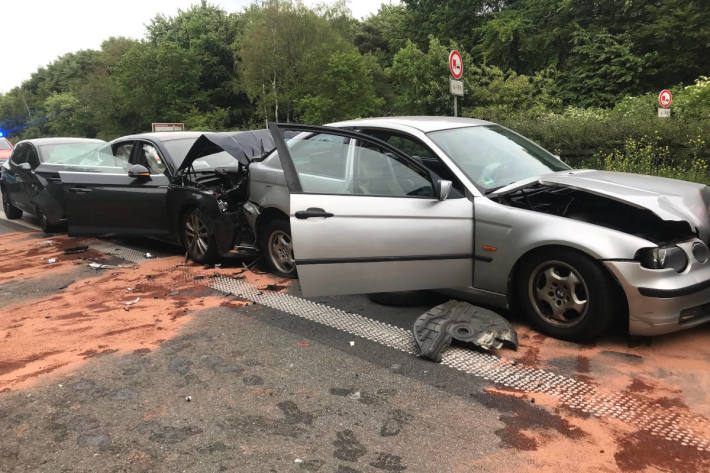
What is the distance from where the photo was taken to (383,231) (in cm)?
420

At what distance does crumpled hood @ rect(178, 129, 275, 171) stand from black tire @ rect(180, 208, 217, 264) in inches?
28.5

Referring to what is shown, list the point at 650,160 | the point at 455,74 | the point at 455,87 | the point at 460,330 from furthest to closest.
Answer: the point at 650,160
the point at 455,74
the point at 455,87
the point at 460,330

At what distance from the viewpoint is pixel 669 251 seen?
360cm

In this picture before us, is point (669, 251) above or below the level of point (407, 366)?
above

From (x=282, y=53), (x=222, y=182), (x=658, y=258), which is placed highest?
(x=282, y=53)

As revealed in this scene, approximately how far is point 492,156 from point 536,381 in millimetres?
2159

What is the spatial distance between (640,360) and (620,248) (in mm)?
→ 806

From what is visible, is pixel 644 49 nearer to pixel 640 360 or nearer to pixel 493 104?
pixel 493 104

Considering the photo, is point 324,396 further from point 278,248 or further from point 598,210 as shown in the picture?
point 278,248

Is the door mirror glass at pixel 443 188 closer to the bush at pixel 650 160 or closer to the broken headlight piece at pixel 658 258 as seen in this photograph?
the broken headlight piece at pixel 658 258

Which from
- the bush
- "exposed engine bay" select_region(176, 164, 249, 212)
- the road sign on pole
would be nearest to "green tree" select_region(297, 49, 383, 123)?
the bush

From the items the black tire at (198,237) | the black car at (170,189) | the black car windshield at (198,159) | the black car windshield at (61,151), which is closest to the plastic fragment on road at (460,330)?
the black car at (170,189)

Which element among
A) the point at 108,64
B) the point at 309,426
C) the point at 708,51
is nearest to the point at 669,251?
the point at 309,426

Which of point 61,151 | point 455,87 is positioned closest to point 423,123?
point 455,87
